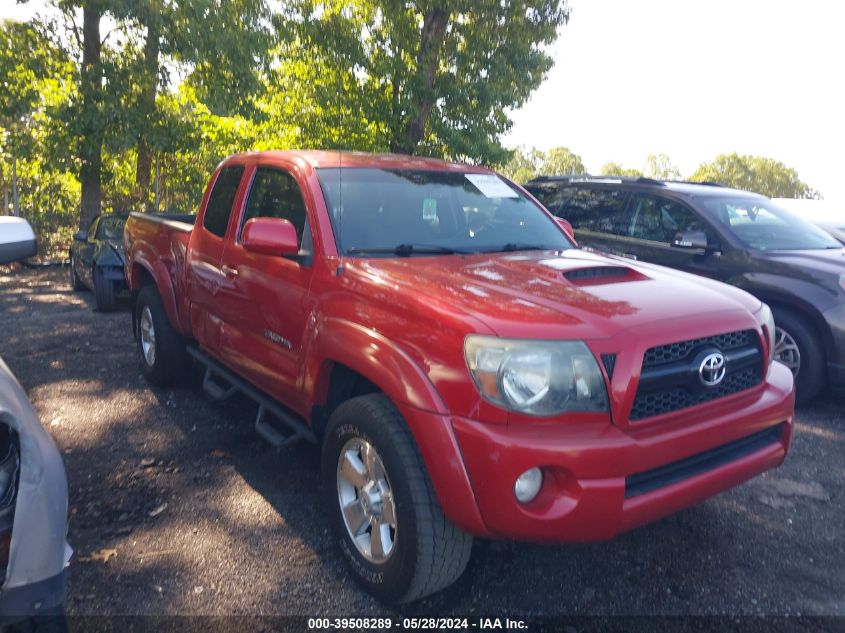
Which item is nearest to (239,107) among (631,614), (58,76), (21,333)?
(58,76)

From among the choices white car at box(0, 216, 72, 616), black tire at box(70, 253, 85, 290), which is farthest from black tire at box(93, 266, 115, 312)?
white car at box(0, 216, 72, 616)

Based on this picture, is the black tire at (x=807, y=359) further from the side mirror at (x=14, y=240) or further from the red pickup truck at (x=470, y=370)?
the side mirror at (x=14, y=240)

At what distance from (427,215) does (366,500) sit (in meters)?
1.61

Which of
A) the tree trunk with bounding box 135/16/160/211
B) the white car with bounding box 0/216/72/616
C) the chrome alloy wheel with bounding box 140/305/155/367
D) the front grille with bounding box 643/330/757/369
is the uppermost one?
the tree trunk with bounding box 135/16/160/211

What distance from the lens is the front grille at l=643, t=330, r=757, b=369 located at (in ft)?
8.44

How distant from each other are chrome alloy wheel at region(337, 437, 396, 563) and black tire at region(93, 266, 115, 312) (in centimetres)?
644

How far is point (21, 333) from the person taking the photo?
287 inches

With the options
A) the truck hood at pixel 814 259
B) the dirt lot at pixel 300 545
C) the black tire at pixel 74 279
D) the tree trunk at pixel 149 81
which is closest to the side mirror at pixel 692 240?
the truck hood at pixel 814 259

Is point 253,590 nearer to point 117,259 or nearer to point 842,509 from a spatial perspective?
point 842,509

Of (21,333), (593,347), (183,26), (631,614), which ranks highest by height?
(183,26)

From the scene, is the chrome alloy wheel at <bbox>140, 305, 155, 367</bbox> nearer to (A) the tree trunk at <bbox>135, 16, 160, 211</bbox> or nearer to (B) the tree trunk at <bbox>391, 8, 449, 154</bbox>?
(A) the tree trunk at <bbox>135, 16, 160, 211</bbox>

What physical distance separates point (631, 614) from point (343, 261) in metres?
1.96

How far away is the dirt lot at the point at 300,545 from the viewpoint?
2859mm

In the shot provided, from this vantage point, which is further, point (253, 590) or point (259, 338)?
point (259, 338)
